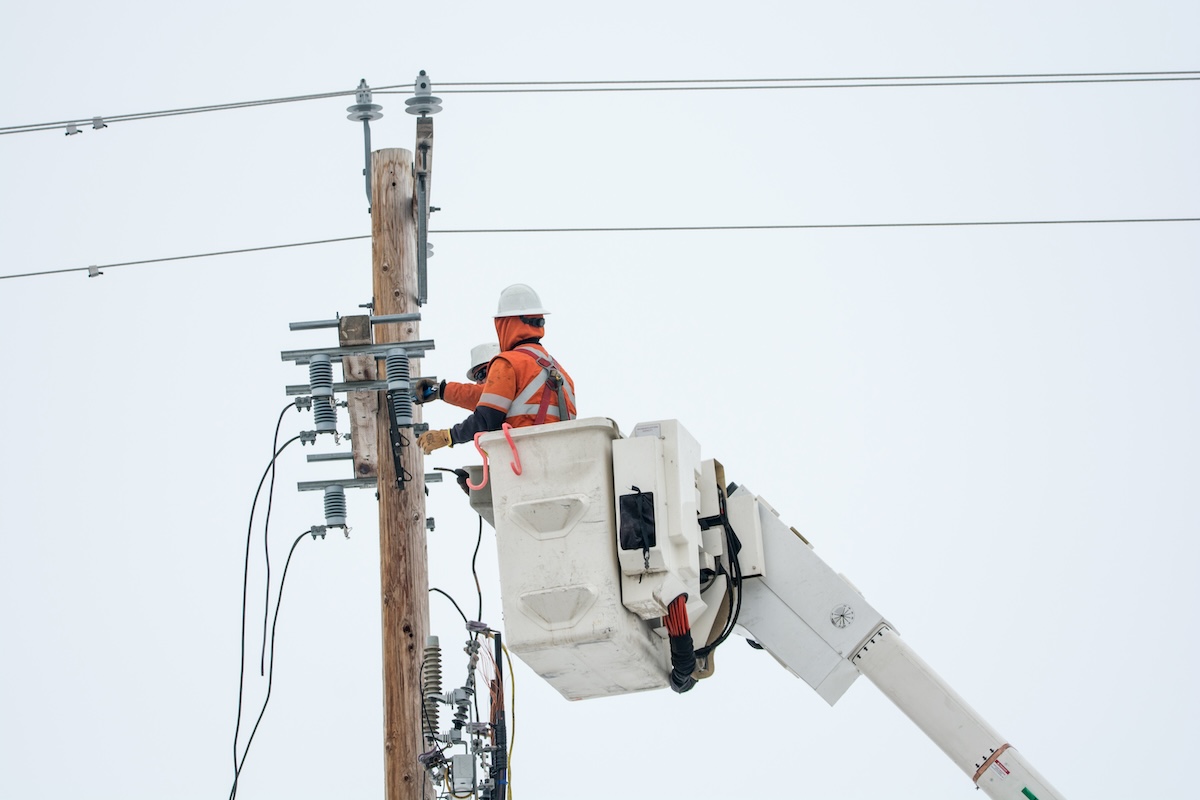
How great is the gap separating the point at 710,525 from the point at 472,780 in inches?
80.9

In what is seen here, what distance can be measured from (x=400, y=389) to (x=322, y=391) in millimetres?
556

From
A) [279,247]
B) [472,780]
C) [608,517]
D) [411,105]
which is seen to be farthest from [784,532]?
[279,247]

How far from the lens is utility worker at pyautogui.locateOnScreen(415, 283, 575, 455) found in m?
10.5

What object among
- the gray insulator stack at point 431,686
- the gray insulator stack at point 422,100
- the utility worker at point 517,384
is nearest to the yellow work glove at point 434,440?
the utility worker at point 517,384

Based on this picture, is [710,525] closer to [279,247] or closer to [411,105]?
[411,105]

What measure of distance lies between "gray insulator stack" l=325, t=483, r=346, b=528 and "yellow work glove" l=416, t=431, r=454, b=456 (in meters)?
1.56

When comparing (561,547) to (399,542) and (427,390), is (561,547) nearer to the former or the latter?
(427,390)

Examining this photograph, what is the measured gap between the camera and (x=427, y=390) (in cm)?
→ 1126

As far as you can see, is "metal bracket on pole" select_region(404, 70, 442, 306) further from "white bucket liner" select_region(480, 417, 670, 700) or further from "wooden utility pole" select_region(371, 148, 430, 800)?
"white bucket liner" select_region(480, 417, 670, 700)

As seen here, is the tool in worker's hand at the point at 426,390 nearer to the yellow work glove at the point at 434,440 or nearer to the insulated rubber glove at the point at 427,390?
the insulated rubber glove at the point at 427,390

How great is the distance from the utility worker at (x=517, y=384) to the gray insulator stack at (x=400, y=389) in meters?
0.35

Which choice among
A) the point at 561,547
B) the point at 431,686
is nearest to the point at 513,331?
the point at 561,547

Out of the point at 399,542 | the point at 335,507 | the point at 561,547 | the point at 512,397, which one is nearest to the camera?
the point at 561,547

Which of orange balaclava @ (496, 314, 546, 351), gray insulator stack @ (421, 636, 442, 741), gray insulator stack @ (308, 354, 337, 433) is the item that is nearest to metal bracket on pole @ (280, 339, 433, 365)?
gray insulator stack @ (308, 354, 337, 433)
